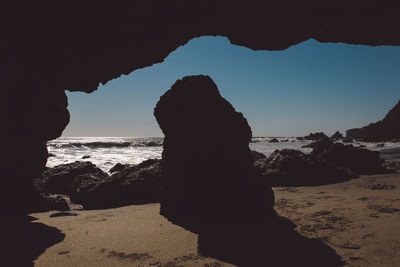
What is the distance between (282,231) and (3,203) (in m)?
6.96

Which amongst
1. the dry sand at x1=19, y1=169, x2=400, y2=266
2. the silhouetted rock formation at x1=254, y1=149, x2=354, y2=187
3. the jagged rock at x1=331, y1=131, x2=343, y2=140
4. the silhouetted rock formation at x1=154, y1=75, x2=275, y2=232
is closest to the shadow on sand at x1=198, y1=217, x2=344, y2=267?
the dry sand at x1=19, y1=169, x2=400, y2=266

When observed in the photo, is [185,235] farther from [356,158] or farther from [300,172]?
[356,158]

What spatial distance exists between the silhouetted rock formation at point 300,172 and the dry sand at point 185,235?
330 centimetres

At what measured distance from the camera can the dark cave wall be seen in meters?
4.44

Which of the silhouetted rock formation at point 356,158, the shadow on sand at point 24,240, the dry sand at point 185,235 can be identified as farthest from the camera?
the silhouetted rock formation at point 356,158

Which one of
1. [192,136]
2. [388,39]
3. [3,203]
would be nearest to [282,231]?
[192,136]

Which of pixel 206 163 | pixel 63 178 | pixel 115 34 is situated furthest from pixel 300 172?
pixel 63 178

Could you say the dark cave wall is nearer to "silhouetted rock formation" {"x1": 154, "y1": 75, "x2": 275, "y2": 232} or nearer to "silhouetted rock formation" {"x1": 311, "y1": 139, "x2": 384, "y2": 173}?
"silhouetted rock formation" {"x1": 154, "y1": 75, "x2": 275, "y2": 232}

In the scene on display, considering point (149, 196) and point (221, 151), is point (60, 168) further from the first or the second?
point (221, 151)

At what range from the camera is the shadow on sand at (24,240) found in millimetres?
3146

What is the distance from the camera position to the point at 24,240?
3811 mm

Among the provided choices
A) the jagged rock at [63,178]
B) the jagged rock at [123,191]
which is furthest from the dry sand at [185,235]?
the jagged rock at [63,178]

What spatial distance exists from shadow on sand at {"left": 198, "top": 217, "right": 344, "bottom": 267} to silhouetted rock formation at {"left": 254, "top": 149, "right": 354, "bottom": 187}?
16.6 ft

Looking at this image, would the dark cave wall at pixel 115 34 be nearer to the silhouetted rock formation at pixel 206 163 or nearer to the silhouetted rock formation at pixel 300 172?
the silhouetted rock formation at pixel 206 163
